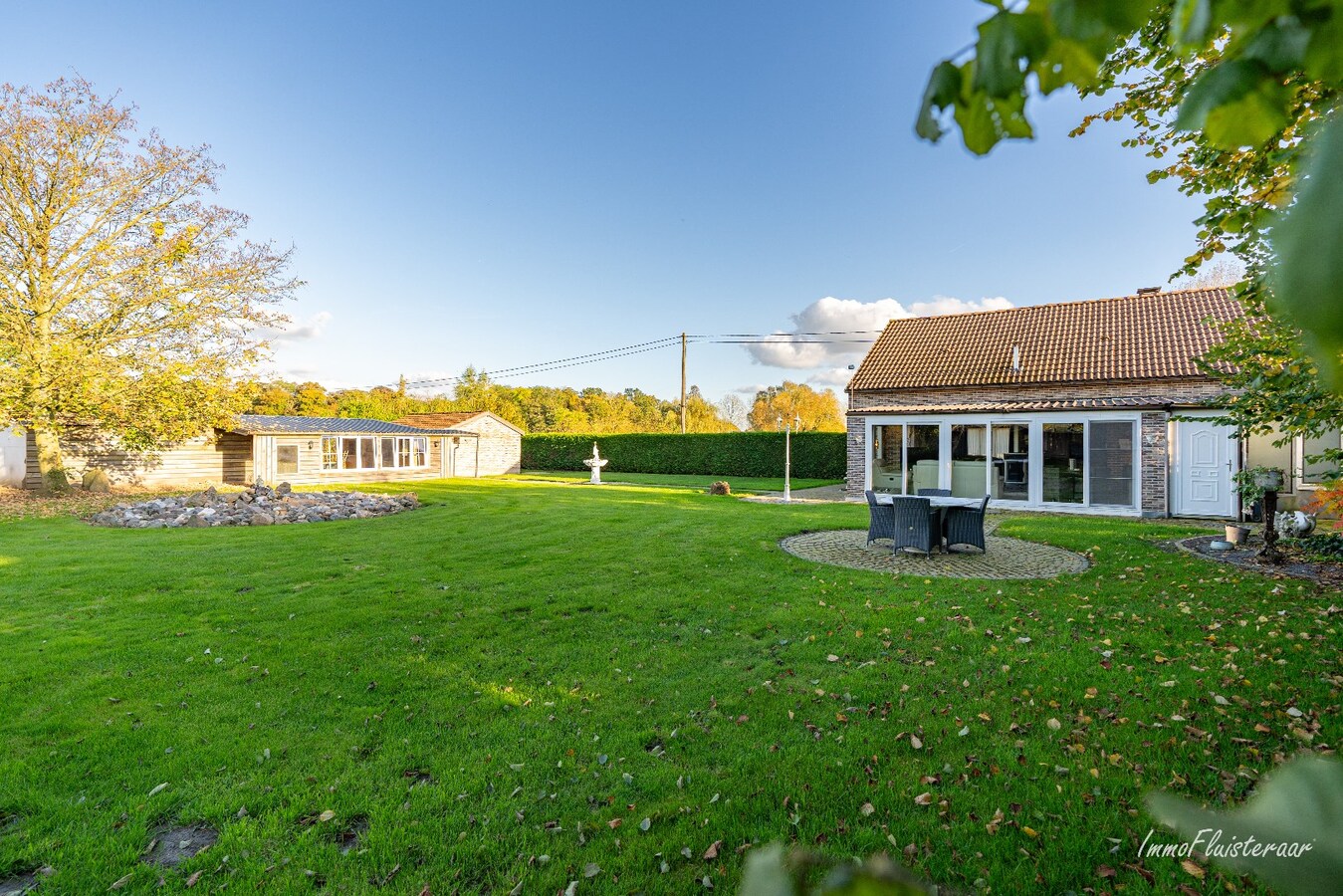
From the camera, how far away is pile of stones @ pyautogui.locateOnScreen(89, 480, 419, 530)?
14242 mm

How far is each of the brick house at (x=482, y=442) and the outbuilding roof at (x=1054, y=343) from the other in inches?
974

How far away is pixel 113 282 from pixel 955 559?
24395 millimetres

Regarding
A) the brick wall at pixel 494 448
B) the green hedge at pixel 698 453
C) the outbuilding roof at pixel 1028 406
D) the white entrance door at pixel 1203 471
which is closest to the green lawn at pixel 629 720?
the white entrance door at pixel 1203 471

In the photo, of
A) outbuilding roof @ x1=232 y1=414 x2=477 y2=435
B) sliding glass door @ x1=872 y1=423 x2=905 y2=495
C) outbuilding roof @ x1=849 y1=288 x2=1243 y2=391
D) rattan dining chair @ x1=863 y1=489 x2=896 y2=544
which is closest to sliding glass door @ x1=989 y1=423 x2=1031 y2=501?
outbuilding roof @ x1=849 y1=288 x2=1243 y2=391

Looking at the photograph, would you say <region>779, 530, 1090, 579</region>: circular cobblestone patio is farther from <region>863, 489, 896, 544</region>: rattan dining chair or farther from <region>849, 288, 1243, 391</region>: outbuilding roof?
<region>849, 288, 1243, 391</region>: outbuilding roof

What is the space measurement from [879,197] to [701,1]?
6672mm

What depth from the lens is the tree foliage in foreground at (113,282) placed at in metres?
17.2

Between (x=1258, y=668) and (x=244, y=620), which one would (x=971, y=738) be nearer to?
(x=1258, y=668)

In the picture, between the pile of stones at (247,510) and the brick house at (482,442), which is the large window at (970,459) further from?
the brick house at (482,442)

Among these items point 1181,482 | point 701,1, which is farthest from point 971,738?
point 701,1

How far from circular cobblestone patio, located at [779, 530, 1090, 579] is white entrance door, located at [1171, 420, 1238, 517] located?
23.0 ft

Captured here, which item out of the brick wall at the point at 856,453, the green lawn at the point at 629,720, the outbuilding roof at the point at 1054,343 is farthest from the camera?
the brick wall at the point at 856,453

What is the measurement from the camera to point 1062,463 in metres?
16.3

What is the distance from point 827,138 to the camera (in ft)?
51.8
